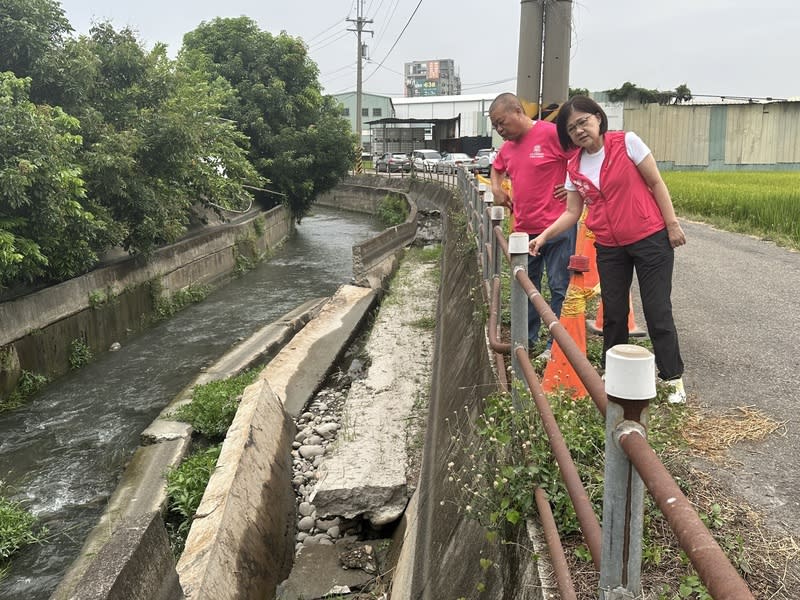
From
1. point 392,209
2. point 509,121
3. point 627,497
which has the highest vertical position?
point 509,121

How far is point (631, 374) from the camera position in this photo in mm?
1285

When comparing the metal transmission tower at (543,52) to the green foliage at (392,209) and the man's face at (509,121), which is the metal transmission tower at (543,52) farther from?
the green foliage at (392,209)

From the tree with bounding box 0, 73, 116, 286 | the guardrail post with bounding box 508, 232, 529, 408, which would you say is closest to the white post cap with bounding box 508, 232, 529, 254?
the guardrail post with bounding box 508, 232, 529, 408

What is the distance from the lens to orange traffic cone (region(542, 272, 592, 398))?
3793 mm

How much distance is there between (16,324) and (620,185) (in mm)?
8900

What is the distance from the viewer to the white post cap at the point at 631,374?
1279mm

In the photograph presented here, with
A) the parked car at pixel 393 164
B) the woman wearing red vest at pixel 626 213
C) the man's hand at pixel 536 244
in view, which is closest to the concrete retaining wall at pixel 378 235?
the parked car at pixel 393 164

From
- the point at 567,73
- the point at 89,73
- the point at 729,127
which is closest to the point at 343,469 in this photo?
the point at 567,73

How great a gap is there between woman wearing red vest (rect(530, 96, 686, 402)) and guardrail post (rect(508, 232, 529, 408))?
1.87 feet

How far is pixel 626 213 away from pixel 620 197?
93 mm

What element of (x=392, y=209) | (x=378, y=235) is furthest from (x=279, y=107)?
(x=378, y=235)

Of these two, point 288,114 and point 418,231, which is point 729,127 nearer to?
point 418,231

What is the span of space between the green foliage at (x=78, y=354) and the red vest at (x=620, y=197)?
30.5 feet

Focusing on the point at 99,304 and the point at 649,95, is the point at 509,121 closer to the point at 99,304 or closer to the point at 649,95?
the point at 99,304
